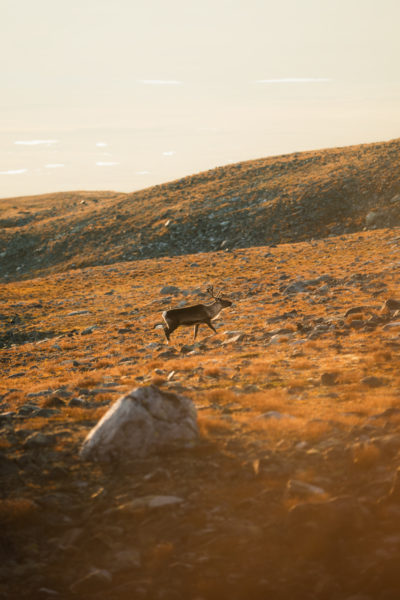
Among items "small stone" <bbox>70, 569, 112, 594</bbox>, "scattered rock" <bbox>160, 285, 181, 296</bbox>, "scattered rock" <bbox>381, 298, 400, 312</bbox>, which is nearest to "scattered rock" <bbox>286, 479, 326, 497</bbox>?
"small stone" <bbox>70, 569, 112, 594</bbox>

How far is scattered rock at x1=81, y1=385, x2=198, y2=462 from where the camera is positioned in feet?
27.9

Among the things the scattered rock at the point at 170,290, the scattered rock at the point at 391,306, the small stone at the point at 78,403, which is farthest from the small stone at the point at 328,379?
the scattered rock at the point at 170,290

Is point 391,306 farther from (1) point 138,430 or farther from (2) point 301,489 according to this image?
(1) point 138,430

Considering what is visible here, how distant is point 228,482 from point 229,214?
66.3 m

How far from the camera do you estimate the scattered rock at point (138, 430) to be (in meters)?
8.52

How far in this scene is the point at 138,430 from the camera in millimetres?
8609

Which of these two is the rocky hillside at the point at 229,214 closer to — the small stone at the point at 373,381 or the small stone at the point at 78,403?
the small stone at the point at 373,381

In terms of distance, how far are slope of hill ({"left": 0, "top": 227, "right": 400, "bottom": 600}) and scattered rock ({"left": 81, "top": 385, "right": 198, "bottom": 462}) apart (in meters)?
0.23

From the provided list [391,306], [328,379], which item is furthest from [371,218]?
[328,379]

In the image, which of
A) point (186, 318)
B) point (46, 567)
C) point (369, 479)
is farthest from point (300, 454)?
point (186, 318)

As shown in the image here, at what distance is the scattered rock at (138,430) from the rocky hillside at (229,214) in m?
51.6

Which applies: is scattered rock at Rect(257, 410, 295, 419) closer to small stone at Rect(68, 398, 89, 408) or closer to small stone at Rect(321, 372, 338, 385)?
small stone at Rect(321, 372, 338, 385)

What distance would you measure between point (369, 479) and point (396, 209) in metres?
55.4

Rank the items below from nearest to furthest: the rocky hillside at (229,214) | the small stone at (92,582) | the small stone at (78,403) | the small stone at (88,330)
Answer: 1. the small stone at (92,582)
2. the small stone at (78,403)
3. the small stone at (88,330)
4. the rocky hillside at (229,214)
